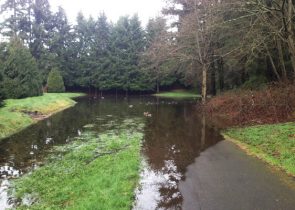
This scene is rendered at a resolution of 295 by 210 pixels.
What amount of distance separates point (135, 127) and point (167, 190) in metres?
12.4

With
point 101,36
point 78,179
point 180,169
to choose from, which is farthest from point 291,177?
point 101,36

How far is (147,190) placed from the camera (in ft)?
29.3

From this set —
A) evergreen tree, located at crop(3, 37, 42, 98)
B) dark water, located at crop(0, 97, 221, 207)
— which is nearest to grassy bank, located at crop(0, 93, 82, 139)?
dark water, located at crop(0, 97, 221, 207)

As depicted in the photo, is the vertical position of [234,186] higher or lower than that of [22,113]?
lower

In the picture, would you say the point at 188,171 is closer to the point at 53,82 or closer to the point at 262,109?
the point at 262,109

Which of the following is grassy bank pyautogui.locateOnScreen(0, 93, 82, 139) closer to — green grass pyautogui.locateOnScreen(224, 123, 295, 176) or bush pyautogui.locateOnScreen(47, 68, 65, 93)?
green grass pyautogui.locateOnScreen(224, 123, 295, 176)

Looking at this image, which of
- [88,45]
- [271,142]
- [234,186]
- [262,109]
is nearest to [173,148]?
[271,142]

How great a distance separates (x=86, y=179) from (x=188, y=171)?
10.8 ft

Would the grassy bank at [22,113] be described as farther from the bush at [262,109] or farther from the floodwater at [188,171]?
the bush at [262,109]

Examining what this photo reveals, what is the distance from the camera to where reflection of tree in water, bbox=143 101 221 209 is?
29.0 feet

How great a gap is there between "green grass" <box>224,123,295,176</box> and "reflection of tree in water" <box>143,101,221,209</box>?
135 cm

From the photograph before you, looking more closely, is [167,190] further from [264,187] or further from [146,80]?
[146,80]

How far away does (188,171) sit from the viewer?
10.6 meters

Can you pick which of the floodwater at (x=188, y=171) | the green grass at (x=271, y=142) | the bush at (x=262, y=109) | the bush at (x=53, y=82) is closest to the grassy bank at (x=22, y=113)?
the floodwater at (x=188, y=171)
